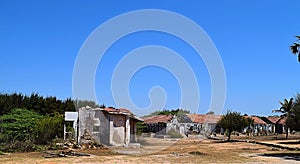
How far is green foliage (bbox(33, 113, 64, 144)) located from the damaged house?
310 cm

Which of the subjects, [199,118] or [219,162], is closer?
[219,162]

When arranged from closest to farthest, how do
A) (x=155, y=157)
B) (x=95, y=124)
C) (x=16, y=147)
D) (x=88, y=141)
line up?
(x=155, y=157), (x=16, y=147), (x=88, y=141), (x=95, y=124)

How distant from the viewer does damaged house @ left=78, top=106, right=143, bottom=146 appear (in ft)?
118

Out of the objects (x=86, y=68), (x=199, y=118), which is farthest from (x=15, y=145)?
(x=199, y=118)

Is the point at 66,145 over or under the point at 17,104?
under

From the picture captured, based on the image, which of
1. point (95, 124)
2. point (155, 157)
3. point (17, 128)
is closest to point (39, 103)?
point (17, 128)

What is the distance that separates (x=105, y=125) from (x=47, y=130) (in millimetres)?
5284

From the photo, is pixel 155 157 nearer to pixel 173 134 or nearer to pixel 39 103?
pixel 39 103

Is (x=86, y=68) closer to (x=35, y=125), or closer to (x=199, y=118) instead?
(x=35, y=125)

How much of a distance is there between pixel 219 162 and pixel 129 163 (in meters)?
5.40

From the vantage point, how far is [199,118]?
8200 centimetres

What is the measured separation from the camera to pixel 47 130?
36625mm

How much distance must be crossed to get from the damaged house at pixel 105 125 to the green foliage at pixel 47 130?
3096 millimetres

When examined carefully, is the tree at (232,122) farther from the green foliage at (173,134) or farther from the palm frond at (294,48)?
the palm frond at (294,48)
